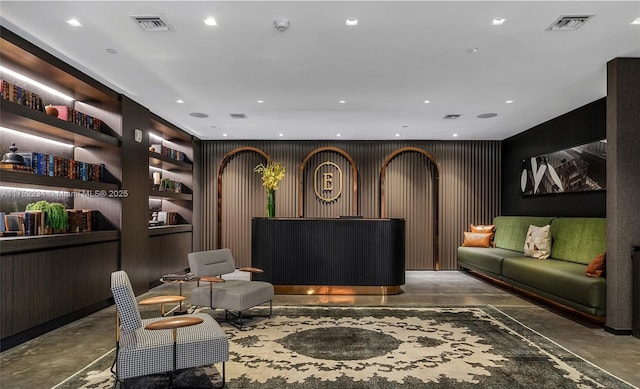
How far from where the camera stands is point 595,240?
584 cm

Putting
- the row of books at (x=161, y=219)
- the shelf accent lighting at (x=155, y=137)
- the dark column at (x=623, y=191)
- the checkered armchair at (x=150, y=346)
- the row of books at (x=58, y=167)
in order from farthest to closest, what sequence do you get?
the shelf accent lighting at (x=155, y=137)
the row of books at (x=161, y=219)
the dark column at (x=623, y=191)
the row of books at (x=58, y=167)
the checkered armchair at (x=150, y=346)

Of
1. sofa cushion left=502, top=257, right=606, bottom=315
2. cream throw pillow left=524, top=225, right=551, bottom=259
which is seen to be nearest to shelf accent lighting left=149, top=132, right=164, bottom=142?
sofa cushion left=502, top=257, right=606, bottom=315

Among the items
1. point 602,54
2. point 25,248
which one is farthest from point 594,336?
point 25,248

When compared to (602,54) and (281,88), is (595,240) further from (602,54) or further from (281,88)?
(281,88)

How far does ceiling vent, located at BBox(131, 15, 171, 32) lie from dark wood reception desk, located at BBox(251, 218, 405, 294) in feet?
10.9

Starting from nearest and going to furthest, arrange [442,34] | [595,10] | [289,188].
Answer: [595,10] < [442,34] < [289,188]

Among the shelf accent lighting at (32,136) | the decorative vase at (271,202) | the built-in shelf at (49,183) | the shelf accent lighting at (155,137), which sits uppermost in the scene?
the shelf accent lighting at (155,137)

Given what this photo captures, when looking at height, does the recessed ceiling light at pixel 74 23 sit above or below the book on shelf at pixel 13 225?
above

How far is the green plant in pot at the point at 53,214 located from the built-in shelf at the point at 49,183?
206 mm

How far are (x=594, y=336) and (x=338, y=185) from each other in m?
6.04

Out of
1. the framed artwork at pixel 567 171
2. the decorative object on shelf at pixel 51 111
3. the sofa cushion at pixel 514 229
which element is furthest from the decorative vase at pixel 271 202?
the framed artwork at pixel 567 171

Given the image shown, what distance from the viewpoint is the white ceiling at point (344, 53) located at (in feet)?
11.8

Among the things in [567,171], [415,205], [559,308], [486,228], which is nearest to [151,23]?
[559,308]

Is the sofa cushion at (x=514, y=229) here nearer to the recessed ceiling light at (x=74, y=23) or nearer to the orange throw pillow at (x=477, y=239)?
the orange throw pillow at (x=477, y=239)
